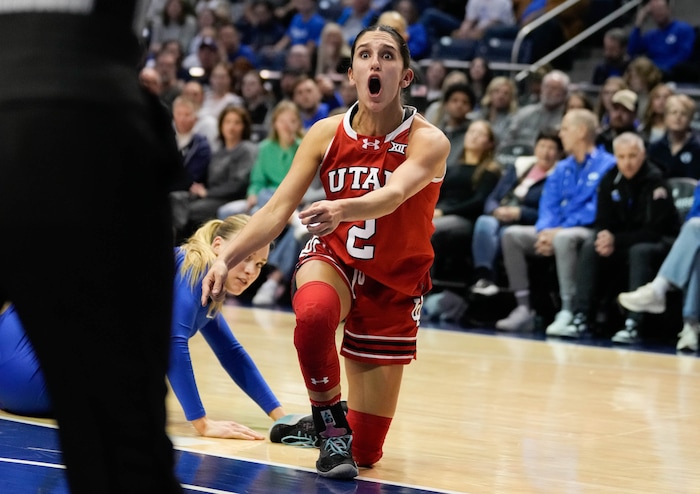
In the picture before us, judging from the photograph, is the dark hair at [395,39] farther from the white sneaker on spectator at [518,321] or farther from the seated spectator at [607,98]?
the seated spectator at [607,98]

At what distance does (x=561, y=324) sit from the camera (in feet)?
25.1

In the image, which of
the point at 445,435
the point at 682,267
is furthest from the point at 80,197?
the point at 682,267

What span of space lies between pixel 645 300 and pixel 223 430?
13.5 ft

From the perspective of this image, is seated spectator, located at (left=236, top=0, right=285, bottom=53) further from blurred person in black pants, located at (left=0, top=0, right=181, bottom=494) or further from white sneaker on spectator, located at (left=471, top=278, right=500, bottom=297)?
blurred person in black pants, located at (left=0, top=0, right=181, bottom=494)

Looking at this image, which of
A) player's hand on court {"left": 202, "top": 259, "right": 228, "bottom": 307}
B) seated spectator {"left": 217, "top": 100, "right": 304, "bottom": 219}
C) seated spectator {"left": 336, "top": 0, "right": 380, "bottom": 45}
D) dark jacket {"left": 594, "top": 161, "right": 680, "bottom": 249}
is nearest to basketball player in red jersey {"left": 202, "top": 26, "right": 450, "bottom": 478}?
player's hand on court {"left": 202, "top": 259, "right": 228, "bottom": 307}

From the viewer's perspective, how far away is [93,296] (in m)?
1.38

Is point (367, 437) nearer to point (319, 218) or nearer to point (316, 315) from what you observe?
point (316, 315)

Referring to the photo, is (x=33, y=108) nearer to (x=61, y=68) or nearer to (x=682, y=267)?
(x=61, y=68)

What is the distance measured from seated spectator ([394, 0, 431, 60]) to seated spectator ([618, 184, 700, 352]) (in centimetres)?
449

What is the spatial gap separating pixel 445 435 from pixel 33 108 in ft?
10.3

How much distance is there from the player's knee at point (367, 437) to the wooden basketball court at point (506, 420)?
0.05m

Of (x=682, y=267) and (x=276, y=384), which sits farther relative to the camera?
(x=682, y=267)

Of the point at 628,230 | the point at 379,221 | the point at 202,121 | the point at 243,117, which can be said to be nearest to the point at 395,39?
the point at 379,221

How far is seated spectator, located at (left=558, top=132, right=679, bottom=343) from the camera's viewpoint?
24.7 feet
